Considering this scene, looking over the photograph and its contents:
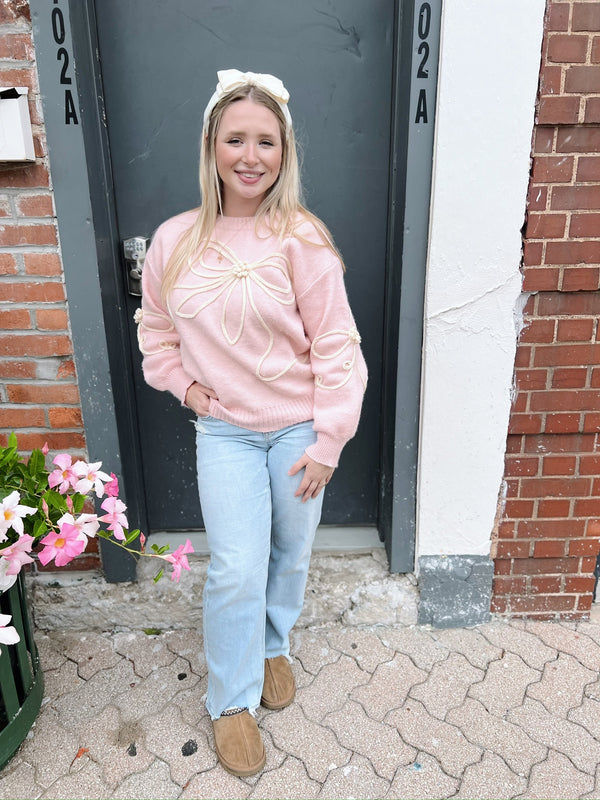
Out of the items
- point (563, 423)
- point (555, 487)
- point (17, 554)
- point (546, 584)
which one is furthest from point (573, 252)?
point (17, 554)

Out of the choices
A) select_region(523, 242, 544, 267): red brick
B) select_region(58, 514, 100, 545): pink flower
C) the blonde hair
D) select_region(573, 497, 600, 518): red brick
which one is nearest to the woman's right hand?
the blonde hair

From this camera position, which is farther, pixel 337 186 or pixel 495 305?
pixel 337 186

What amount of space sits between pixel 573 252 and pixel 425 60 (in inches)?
31.8

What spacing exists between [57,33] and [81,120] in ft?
0.83

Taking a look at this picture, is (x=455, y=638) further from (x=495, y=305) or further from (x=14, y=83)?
(x=14, y=83)

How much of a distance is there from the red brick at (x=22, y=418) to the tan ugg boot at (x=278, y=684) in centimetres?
121

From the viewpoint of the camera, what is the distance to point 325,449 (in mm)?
1822

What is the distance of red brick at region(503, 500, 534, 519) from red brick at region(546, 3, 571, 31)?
1.64 meters

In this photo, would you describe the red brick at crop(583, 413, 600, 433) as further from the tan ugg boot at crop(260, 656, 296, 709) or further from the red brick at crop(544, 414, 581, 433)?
the tan ugg boot at crop(260, 656, 296, 709)

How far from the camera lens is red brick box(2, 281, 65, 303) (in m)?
2.19

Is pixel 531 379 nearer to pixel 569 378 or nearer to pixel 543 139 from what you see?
pixel 569 378

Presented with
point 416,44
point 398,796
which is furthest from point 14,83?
point 398,796

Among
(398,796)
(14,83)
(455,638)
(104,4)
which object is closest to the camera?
(398,796)

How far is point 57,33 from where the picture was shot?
76.6 inches
